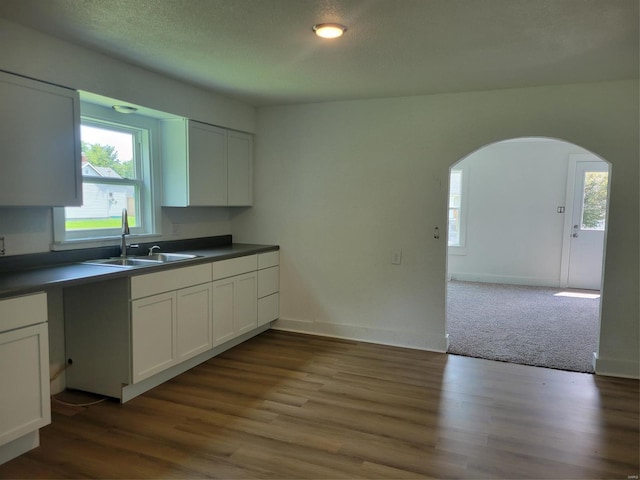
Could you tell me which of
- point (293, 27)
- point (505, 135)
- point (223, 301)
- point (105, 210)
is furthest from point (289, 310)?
point (293, 27)

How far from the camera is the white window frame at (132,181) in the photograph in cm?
318

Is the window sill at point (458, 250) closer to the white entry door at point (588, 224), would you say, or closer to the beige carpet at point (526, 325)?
the beige carpet at point (526, 325)

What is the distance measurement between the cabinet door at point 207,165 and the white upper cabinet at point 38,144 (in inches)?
44.8

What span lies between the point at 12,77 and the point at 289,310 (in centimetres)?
309

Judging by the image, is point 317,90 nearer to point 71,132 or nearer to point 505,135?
point 505,135

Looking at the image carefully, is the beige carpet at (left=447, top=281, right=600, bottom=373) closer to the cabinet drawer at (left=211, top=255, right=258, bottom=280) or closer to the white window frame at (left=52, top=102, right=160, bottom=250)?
the cabinet drawer at (left=211, top=255, right=258, bottom=280)

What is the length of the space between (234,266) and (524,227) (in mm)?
5345

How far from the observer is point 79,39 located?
9.05ft

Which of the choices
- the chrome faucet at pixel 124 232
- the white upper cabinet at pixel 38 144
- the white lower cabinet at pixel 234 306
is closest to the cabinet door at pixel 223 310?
the white lower cabinet at pixel 234 306

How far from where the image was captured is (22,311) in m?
2.25

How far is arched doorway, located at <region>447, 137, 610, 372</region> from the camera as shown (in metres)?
6.45

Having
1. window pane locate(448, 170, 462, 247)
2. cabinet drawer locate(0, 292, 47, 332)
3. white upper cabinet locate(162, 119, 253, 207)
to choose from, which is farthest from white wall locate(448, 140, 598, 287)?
cabinet drawer locate(0, 292, 47, 332)

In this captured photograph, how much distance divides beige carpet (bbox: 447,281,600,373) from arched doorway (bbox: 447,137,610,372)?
0.09ft

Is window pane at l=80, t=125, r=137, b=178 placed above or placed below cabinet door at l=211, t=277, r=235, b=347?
above
